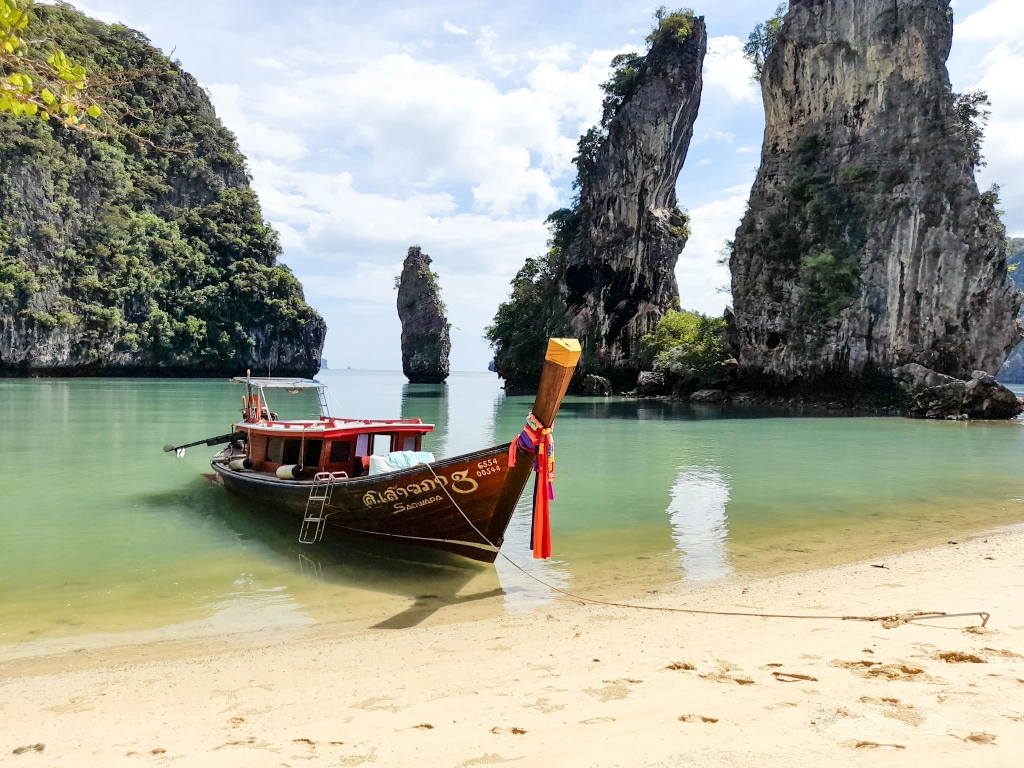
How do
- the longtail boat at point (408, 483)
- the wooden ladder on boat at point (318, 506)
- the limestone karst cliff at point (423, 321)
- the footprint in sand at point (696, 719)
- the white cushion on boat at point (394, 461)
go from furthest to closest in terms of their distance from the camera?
the limestone karst cliff at point (423, 321) < the wooden ladder on boat at point (318, 506) < the white cushion on boat at point (394, 461) < the longtail boat at point (408, 483) < the footprint in sand at point (696, 719)

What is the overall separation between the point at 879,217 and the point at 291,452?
33.6 m

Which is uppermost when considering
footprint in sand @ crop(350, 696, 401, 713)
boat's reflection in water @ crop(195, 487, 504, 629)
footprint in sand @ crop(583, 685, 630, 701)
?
footprint in sand @ crop(583, 685, 630, 701)

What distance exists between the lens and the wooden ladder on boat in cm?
816

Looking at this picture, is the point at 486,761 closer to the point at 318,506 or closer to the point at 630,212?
the point at 318,506

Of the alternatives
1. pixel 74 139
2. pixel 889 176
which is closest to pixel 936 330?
pixel 889 176

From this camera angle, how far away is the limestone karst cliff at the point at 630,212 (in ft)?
155

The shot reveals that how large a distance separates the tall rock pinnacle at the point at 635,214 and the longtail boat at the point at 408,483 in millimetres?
40103

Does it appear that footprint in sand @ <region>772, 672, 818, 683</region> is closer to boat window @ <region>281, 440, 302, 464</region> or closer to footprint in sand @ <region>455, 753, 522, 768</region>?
footprint in sand @ <region>455, 753, 522, 768</region>

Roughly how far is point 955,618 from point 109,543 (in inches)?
370

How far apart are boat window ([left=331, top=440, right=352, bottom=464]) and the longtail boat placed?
0.05ft

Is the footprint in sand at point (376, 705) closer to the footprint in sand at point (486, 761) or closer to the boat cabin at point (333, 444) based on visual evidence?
the footprint in sand at point (486, 761)

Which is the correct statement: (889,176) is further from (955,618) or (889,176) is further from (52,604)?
(52,604)

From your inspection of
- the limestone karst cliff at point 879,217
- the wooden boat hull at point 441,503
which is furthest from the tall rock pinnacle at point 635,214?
the wooden boat hull at point 441,503

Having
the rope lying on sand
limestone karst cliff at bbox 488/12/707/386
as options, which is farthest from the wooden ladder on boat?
limestone karst cliff at bbox 488/12/707/386
